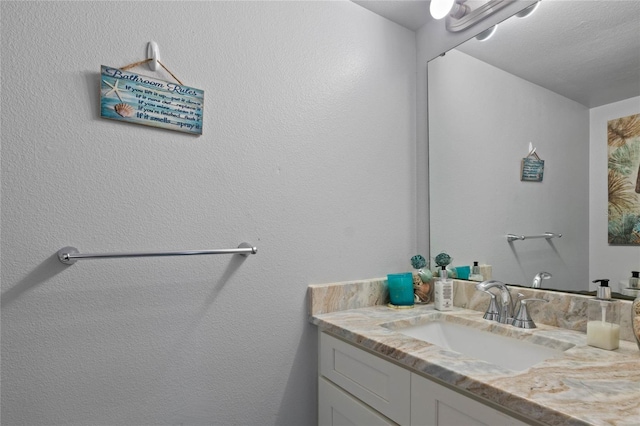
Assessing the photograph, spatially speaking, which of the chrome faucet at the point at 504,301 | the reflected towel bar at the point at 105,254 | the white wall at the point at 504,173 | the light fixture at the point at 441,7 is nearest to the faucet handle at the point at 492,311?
the chrome faucet at the point at 504,301

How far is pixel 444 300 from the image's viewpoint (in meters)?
1.38

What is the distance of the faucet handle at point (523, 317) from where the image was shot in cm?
112

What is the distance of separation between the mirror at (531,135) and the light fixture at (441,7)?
0.17 meters

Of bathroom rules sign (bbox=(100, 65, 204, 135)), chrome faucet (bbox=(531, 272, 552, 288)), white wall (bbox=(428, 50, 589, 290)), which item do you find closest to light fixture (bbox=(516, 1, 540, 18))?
white wall (bbox=(428, 50, 589, 290))

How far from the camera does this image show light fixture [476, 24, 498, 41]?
1.35 meters

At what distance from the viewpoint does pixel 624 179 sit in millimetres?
995

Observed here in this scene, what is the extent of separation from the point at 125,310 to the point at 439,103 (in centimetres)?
148

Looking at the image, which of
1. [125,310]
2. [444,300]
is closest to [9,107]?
[125,310]

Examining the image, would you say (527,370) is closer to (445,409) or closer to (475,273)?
(445,409)

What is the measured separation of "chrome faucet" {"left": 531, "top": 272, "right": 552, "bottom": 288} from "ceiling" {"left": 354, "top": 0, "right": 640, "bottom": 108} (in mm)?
560

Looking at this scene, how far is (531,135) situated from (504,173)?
166mm

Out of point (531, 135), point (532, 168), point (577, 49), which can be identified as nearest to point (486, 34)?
point (577, 49)

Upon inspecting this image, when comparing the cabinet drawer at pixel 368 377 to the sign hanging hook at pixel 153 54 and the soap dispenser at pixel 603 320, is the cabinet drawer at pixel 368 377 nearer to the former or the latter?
the soap dispenser at pixel 603 320

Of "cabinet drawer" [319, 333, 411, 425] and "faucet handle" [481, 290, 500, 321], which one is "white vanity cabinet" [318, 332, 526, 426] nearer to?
"cabinet drawer" [319, 333, 411, 425]
